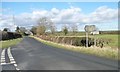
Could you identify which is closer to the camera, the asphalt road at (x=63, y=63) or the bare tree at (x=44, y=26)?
the asphalt road at (x=63, y=63)

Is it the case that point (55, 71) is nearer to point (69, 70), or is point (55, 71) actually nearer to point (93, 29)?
point (69, 70)

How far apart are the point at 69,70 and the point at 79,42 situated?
30.4 metres

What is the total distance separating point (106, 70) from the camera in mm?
12109

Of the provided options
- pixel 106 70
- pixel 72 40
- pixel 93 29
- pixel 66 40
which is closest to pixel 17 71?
pixel 106 70

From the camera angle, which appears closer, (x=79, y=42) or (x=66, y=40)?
(x=79, y=42)

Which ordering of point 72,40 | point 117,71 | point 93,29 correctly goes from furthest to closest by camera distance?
point 72,40
point 93,29
point 117,71

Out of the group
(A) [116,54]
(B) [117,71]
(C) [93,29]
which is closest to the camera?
(B) [117,71]

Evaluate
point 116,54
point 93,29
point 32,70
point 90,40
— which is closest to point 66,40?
point 90,40

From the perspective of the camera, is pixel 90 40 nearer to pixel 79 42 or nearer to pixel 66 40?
pixel 79 42

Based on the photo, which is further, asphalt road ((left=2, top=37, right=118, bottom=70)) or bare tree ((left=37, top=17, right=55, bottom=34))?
bare tree ((left=37, top=17, right=55, bottom=34))

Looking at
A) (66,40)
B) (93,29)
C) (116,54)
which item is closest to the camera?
(116,54)

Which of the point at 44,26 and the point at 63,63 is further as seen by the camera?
the point at 44,26

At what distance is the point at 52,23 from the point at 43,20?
19.5ft

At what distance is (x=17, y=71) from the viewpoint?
12.6m
